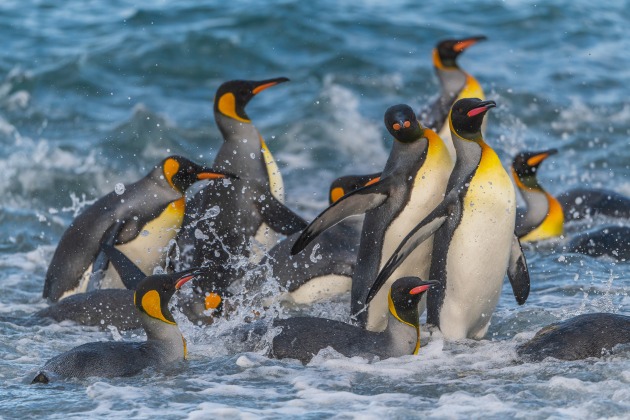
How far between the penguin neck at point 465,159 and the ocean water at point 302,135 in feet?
2.57

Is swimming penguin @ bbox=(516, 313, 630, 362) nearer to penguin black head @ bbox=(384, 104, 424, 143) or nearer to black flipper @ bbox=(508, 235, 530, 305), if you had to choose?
black flipper @ bbox=(508, 235, 530, 305)

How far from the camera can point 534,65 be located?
13992mm

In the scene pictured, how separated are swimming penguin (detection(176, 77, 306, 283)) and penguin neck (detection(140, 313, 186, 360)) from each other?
5.14ft

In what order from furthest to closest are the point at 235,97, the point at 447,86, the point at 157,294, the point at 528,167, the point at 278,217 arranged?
1. the point at 447,86
2. the point at 528,167
3. the point at 235,97
4. the point at 278,217
5. the point at 157,294

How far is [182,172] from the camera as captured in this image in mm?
6887

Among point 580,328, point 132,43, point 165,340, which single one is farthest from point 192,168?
point 132,43

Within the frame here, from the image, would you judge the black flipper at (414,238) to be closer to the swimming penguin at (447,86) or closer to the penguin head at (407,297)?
the penguin head at (407,297)

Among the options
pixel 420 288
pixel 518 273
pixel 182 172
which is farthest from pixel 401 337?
pixel 182 172

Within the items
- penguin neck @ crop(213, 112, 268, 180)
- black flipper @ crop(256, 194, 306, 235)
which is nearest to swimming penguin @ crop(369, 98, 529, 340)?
black flipper @ crop(256, 194, 306, 235)

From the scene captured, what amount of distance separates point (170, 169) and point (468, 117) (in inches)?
86.8

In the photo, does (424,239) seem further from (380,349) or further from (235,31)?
(235,31)

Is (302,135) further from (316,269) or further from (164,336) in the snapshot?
(164,336)

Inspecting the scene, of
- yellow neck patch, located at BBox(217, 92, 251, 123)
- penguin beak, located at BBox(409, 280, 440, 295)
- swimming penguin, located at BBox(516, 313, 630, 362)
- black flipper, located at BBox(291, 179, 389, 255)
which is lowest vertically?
swimming penguin, located at BBox(516, 313, 630, 362)

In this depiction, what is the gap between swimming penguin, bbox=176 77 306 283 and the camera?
23.1 ft
